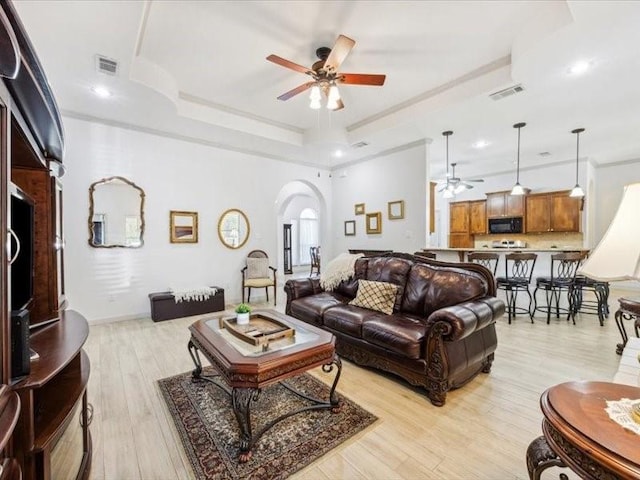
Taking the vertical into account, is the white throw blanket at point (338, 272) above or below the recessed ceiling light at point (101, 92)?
below

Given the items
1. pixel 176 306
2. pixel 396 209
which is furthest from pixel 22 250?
pixel 396 209

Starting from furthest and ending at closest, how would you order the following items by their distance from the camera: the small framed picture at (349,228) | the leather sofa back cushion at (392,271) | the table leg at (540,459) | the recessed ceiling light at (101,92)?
1. the small framed picture at (349,228)
2. the recessed ceiling light at (101,92)
3. the leather sofa back cushion at (392,271)
4. the table leg at (540,459)

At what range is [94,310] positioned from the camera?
4352 millimetres

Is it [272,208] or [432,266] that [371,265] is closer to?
[432,266]

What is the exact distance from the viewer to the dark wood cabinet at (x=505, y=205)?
7586mm

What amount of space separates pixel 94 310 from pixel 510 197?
362 inches

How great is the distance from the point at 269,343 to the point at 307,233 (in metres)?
10.0

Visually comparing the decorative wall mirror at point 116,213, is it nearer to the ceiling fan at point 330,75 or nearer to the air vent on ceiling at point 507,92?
the ceiling fan at point 330,75

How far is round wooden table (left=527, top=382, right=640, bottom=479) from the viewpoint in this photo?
2.69ft

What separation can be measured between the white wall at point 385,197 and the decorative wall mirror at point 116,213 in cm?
423

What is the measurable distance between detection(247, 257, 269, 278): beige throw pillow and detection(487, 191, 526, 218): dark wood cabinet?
6.29 m

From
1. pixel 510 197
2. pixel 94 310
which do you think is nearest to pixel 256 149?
pixel 94 310

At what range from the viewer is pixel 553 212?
7051 mm

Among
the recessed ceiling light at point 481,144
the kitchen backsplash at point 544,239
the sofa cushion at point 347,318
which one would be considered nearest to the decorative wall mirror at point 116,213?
the sofa cushion at point 347,318
